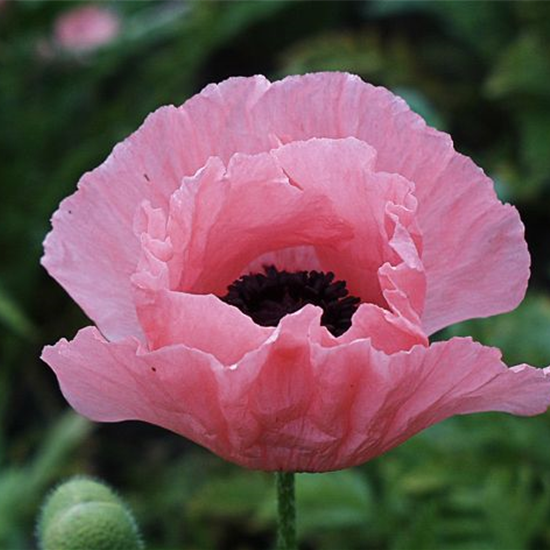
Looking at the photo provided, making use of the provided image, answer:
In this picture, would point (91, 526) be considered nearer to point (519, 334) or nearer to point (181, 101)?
point (519, 334)

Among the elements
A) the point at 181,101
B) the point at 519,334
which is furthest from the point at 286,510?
the point at 181,101

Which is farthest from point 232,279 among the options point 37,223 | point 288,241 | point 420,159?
point 37,223

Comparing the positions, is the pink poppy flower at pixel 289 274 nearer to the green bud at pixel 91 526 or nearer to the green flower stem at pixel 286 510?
the green flower stem at pixel 286 510

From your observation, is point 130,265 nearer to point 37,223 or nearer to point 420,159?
point 420,159

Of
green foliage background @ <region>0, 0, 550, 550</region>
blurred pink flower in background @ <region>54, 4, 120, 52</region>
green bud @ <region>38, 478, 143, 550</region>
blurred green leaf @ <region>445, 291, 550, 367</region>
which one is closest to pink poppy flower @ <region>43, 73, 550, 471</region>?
green bud @ <region>38, 478, 143, 550</region>

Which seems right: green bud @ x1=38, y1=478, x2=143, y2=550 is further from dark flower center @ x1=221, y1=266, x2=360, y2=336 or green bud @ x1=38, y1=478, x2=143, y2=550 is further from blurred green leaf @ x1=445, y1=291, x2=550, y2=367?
blurred green leaf @ x1=445, y1=291, x2=550, y2=367

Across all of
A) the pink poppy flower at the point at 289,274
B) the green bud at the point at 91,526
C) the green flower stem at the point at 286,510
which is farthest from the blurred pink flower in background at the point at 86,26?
the green flower stem at the point at 286,510
